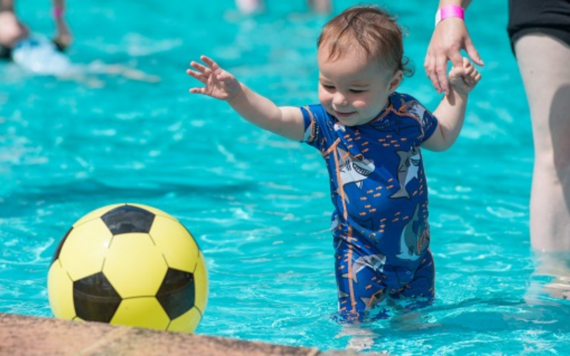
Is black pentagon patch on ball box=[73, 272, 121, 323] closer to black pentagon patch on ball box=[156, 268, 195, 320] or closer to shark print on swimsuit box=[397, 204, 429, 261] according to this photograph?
black pentagon patch on ball box=[156, 268, 195, 320]

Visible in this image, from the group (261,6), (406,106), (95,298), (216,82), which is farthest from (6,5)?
(95,298)

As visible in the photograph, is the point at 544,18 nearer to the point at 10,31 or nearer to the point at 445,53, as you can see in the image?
the point at 445,53

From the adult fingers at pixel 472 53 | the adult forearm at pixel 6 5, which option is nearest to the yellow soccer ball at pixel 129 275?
the adult fingers at pixel 472 53

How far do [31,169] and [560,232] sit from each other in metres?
3.95

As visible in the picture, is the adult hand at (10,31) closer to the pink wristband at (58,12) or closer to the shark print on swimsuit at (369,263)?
the pink wristband at (58,12)

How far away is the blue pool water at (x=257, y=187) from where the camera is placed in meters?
4.58

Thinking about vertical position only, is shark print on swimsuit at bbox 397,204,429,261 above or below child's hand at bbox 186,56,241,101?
below

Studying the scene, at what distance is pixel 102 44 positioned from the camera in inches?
460

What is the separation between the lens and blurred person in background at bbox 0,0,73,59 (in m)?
10.0

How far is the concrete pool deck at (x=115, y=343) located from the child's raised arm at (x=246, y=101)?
115cm

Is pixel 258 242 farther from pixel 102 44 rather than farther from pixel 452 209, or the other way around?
pixel 102 44

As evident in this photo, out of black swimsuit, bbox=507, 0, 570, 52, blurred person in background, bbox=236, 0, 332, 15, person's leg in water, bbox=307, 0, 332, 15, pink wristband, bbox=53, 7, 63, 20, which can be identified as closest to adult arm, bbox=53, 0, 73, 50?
pink wristband, bbox=53, 7, 63, 20

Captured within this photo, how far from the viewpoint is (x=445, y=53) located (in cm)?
421

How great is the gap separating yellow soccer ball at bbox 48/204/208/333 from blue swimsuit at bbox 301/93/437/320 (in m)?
0.78
